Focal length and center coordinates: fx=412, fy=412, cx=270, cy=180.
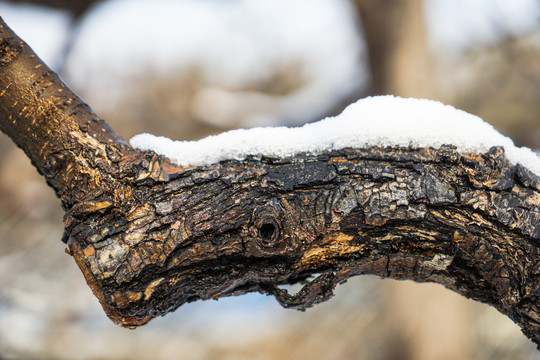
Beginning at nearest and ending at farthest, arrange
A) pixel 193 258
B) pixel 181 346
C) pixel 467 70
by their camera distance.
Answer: pixel 193 258 → pixel 181 346 → pixel 467 70

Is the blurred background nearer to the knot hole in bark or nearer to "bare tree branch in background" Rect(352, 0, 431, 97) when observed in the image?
"bare tree branch in background" Rect(352, 0, 431, 97)

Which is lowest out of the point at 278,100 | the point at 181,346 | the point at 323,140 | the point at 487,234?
the point at 487,234

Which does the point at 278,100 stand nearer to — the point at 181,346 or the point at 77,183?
the point at 181,346

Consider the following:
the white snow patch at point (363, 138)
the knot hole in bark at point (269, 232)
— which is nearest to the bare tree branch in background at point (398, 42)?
the white snow patch at point (363, 138)

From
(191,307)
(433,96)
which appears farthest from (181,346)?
(433,96)

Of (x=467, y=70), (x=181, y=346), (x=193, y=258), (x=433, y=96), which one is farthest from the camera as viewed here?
(x=467, y=70)

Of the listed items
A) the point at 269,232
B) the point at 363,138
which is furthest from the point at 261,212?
the point at 363,138

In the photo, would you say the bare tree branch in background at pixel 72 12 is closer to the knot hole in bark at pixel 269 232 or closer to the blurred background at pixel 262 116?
the blurred background at pixel 262 116

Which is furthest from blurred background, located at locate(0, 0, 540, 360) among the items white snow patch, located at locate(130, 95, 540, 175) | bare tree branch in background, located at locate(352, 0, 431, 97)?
white snow patch, located at locate(130, 95, 540, 175)
